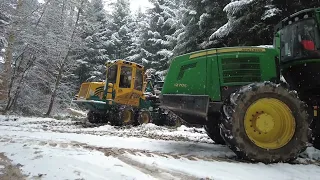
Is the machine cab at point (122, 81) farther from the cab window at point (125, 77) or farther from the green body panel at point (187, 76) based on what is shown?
the green body panel at point (187, 76)

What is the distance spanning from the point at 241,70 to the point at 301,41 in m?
1.55

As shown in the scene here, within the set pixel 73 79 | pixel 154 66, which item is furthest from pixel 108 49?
pixel 154 66

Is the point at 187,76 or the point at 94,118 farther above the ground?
the point at 187,76

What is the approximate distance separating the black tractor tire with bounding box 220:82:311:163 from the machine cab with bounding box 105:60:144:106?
380 inches

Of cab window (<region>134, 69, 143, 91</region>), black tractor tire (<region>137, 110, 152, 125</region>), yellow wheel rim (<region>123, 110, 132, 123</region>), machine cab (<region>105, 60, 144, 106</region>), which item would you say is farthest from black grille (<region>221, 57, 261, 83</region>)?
cab window (<region>134, 69, 143, 91</region>)

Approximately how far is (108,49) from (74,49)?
11.0 metres

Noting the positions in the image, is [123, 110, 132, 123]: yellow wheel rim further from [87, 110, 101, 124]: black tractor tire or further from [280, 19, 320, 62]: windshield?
[280, 19, 320, 62]: windshield

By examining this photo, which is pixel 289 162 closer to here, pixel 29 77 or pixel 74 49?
pixel 29 77

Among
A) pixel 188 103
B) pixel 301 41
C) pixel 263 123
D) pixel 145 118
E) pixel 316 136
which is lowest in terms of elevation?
pixel 145 118

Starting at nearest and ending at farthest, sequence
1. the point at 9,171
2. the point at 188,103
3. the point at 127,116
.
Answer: the point at 9,171 < the point at 188,103 < the point at 127,116

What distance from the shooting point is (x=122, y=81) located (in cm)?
1394

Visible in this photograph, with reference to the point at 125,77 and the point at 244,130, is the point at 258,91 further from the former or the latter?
the point at 125,77

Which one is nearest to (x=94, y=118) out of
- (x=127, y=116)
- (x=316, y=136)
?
(x=127, y=116)

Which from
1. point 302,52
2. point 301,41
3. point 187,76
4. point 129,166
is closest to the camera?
point 129,166
